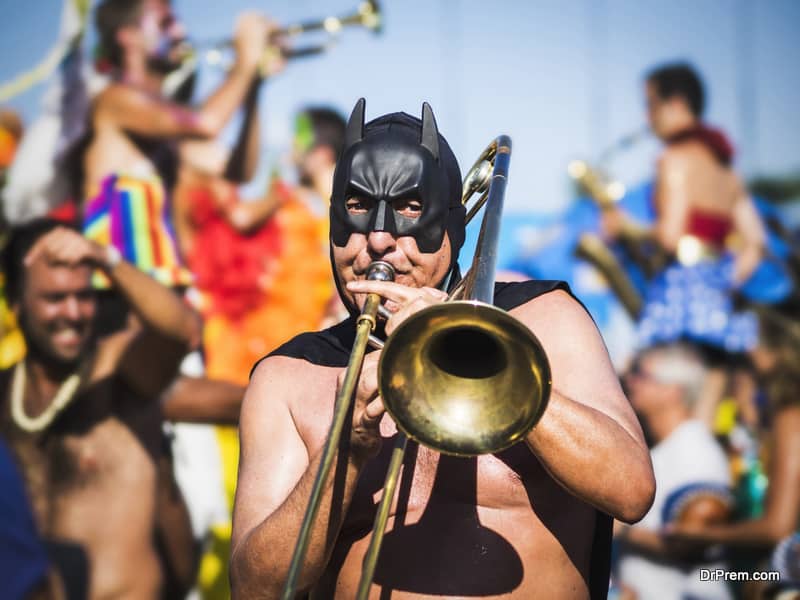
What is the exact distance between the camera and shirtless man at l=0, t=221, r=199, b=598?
5016mm

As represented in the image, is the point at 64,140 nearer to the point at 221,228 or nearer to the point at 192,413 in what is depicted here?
the point at 221,228

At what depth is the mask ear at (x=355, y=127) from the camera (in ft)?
8.68

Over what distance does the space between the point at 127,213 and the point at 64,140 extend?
0.90 metres

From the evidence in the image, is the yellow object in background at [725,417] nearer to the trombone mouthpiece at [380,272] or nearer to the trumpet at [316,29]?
the trumpet at [316,29]

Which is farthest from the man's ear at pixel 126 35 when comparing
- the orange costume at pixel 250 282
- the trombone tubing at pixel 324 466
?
the trombone tubing at pixel 324 466

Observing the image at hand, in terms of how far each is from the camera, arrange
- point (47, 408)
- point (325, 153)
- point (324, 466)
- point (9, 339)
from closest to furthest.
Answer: point (324, 466) < point (47, 408) < point (9, 339) < point (325, 153)

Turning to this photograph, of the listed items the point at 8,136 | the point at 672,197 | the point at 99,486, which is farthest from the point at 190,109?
the point at 672,197

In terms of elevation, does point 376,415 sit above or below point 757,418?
above

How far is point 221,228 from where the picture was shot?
24.4 feet

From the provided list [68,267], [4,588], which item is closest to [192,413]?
[68,267]

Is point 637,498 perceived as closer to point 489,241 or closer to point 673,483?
point 489,241

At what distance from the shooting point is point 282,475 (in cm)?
242

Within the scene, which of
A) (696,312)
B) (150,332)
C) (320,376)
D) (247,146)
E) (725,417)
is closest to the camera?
(320,376)

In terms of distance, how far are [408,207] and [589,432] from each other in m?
0.72
